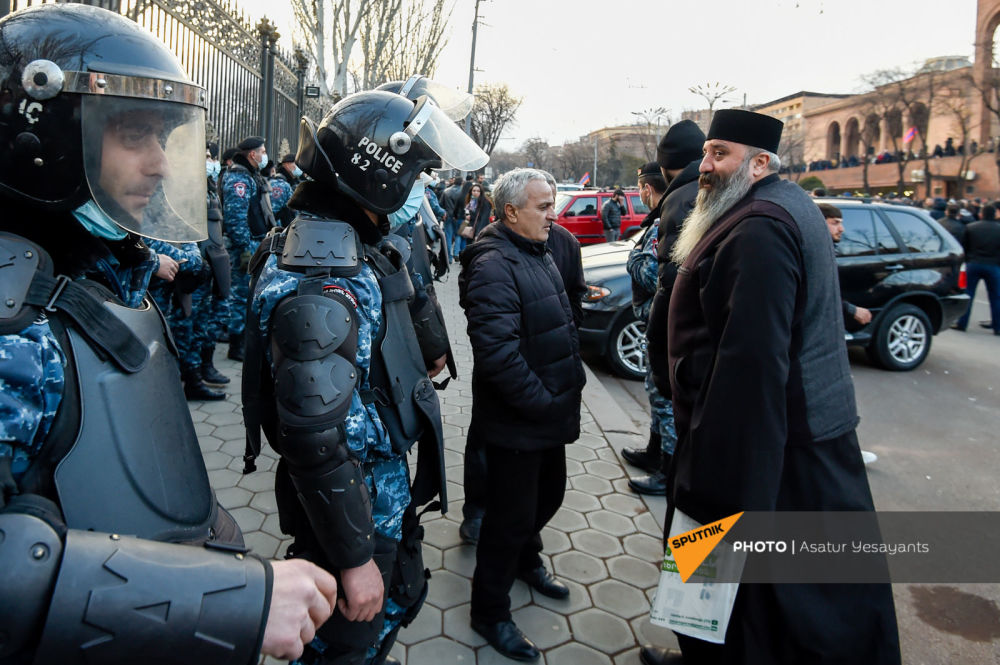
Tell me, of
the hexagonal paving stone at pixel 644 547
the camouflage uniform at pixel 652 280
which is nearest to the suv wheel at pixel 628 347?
the camouflage uniform at pixel 652 280

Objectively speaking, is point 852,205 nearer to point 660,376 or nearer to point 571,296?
point 571,296

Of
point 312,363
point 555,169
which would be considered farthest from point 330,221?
point 555,169

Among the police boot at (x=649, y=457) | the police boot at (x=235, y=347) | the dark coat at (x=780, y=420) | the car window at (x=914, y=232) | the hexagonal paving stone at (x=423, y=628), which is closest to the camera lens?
the dark coat at (x=780, y=420)

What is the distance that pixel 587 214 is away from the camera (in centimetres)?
1425

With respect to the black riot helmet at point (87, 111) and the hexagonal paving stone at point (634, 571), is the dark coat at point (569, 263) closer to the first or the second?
the hexagonal paving stone at point (634, 571)

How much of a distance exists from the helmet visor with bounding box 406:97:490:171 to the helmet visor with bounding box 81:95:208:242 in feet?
2.04

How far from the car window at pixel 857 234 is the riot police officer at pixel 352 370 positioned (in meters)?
6.33

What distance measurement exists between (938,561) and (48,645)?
412 cm

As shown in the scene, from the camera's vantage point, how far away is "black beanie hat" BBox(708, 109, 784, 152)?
239 cm

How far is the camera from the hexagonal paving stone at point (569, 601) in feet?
9.75

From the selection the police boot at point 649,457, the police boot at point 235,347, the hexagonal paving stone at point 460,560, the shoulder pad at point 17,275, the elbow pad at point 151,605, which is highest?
the shoulder pad at point 17,275

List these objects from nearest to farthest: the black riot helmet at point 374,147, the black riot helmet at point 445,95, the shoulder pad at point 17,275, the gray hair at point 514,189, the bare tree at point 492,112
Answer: the shoulder pad at point 17,275, the black riot helmet at point 374,147, the gray hair at point 514,189, the black riot helmet at point 445,95, the bare tree at point 492,112

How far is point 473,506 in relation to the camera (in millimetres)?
3557

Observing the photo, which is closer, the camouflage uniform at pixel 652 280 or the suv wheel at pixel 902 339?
the camouflage uniform at pixel 652 280
